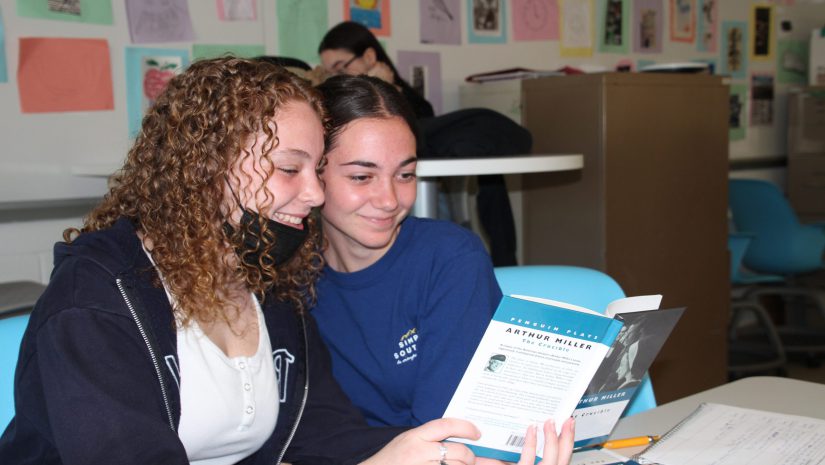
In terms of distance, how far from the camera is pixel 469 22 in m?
3.17

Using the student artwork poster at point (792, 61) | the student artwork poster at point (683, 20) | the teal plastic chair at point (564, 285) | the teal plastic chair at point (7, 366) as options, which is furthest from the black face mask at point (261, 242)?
the student artwork poster at point (792, 61)

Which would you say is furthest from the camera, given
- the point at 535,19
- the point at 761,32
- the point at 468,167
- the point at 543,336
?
the point at 761,32

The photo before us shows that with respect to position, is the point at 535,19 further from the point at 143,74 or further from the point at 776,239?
the point at 143,74

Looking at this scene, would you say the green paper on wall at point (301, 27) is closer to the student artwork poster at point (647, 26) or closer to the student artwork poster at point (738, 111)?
the student artwork poster at point (647, 26)

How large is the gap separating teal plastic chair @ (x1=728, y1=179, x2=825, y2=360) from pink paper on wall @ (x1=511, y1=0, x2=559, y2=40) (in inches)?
40.9

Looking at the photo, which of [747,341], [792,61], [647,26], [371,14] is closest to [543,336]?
[371,14]

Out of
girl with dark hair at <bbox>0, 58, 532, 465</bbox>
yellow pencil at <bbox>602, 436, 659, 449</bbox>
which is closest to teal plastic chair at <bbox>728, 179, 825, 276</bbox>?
yellow pencil at <bbox>602, 436, 659, 449</bbox>

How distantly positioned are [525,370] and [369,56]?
181 cm

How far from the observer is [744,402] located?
118cm

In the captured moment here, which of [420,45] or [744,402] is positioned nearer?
[744,402]

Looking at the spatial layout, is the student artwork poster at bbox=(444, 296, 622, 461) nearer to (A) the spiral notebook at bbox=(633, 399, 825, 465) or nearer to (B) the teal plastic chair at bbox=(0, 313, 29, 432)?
(A) the spiral notebook at bbox=(633, 399, 825, 465)

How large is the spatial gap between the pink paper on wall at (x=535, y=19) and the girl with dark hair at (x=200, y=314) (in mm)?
2304

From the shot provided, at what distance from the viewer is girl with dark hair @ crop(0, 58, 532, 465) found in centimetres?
87

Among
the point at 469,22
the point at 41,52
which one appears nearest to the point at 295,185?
the point at 41,52
